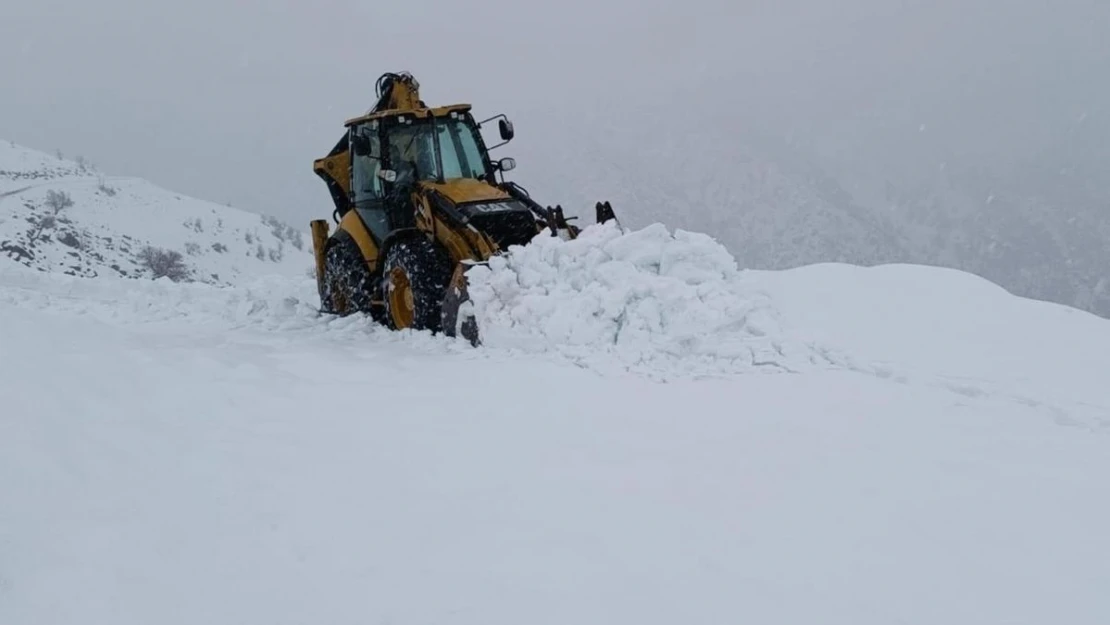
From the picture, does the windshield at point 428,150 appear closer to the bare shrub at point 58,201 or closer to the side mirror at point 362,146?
the side mirror at point 362,146

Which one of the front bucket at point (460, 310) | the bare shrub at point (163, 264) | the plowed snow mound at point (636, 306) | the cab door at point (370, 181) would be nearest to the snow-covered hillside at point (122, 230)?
the bare shrub at point (163, 264)

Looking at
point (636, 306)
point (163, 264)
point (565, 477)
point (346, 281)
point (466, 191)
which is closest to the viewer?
point (565, 477)

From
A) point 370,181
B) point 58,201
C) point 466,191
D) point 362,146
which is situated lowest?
point 466,191

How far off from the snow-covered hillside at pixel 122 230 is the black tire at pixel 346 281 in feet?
A: 22.1

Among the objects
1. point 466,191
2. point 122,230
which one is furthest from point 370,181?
point 122,230

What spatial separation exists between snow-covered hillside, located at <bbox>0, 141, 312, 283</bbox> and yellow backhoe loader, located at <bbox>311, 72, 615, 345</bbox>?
22.7 feet

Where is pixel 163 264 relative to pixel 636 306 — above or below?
above

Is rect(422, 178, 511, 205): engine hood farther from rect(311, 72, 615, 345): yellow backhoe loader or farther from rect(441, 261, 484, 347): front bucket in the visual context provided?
rect(441, 261, 484, 347): front bucket

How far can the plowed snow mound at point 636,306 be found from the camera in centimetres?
550

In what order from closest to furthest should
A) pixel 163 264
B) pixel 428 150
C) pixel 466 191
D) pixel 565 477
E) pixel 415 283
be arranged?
pixel 565 477 → pixel 415 283 → pixel 466 191 → pixel 428 150 → pixel 163 264

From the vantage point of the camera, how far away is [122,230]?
1952cm

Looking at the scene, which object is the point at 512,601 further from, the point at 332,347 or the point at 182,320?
the point at 182,320

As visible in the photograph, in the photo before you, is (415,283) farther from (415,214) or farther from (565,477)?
(565,477)

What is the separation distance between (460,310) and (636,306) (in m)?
1.51
